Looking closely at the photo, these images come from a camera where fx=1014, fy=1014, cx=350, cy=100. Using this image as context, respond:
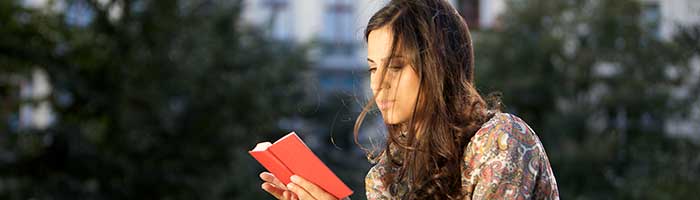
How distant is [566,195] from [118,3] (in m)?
9.36

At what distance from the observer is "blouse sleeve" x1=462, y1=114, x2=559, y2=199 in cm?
226

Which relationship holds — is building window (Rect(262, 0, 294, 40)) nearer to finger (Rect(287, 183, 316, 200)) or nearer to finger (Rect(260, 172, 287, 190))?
finger (Rect(260, 172, 287, 190))

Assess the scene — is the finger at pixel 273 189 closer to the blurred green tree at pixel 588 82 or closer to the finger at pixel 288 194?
the finger at pixel 288 194

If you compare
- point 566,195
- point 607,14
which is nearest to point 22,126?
point 566,195

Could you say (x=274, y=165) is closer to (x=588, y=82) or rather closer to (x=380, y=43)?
(x=380, y=43)

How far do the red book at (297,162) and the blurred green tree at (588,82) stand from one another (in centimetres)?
1841

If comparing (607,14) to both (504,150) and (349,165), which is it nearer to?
(349,165)

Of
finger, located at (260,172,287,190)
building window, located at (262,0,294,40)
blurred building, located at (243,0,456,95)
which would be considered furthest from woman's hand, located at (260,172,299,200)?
building window, located at (262,0,294,40)

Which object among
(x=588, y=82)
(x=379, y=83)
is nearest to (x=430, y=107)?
(x=379, y=83)

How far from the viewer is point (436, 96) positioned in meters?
2.45

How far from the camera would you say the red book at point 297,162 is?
2496 mm

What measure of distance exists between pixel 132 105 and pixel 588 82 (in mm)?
10592

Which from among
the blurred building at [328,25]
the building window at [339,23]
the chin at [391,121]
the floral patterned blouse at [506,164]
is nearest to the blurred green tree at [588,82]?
the blurred building at [328,25]

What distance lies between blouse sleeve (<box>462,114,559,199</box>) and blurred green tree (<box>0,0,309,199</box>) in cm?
1594
